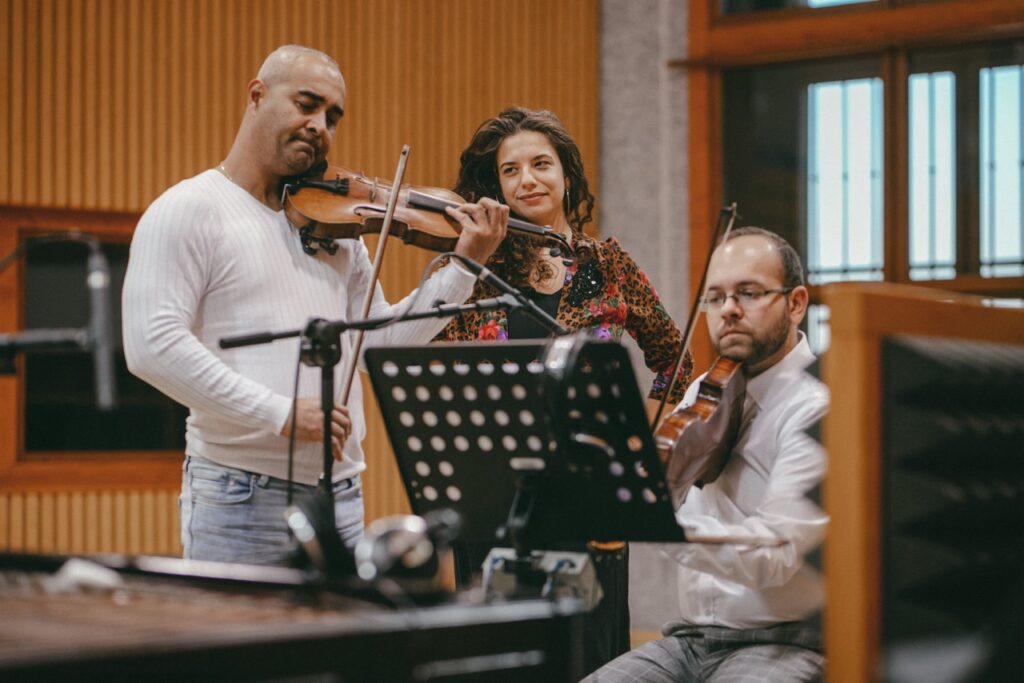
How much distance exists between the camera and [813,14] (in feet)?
17.4

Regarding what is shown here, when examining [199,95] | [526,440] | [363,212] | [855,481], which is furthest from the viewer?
[199,95]

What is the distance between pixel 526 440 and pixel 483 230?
2.95 ft

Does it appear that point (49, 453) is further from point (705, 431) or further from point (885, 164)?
point (885, 164)

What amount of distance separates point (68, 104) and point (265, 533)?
2970 millimetres

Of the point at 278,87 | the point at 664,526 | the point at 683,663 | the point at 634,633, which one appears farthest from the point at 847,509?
the point at 634,633

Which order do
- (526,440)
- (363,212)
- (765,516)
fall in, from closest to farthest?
(526,440) < (765,516) < (363,212)

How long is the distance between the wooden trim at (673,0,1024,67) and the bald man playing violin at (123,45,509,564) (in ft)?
9.95

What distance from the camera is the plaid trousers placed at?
84.3 inches

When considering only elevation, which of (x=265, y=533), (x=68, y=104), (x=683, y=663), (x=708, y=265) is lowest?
(x=683, y=663)

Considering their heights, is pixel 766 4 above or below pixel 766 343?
above

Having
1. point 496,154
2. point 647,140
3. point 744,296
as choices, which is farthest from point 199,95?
point 744,296

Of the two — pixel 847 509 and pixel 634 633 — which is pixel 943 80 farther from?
pixel 847 509

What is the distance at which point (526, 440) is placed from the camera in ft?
6.53

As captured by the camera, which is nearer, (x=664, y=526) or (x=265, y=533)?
(x=664, y=526)
